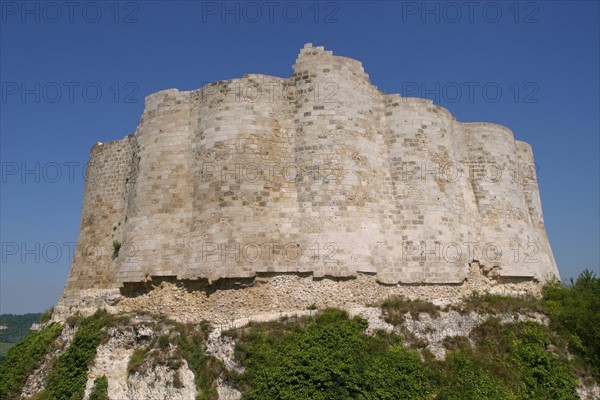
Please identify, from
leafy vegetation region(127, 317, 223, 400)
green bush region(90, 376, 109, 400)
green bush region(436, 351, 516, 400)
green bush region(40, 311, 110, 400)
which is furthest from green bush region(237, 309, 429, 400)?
green bush region(40, 311, 110, 400)

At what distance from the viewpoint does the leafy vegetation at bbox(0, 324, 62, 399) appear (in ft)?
54.5

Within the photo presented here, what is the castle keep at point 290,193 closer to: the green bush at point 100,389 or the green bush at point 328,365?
the green bush at point 328,365

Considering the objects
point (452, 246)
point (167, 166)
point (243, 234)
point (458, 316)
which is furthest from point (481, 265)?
point (167, 166)

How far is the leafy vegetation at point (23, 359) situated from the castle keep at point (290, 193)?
185 centimetres

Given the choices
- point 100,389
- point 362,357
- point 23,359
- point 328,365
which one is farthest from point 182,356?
point 23,359

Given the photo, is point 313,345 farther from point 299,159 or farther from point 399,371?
point 299,159

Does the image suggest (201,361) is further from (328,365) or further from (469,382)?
(469,382)

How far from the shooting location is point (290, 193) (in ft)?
54.7

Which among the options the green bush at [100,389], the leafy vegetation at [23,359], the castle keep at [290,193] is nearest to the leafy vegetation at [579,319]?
the castle keep at [290,193]

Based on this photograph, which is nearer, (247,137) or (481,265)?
(247,137)

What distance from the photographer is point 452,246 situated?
18.0 metres

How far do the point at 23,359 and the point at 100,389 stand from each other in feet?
12.6

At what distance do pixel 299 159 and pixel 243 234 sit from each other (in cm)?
310

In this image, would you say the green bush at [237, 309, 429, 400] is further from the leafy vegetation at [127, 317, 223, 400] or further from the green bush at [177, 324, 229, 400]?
the leafy vegetation at [127, 317, 223, 400]
